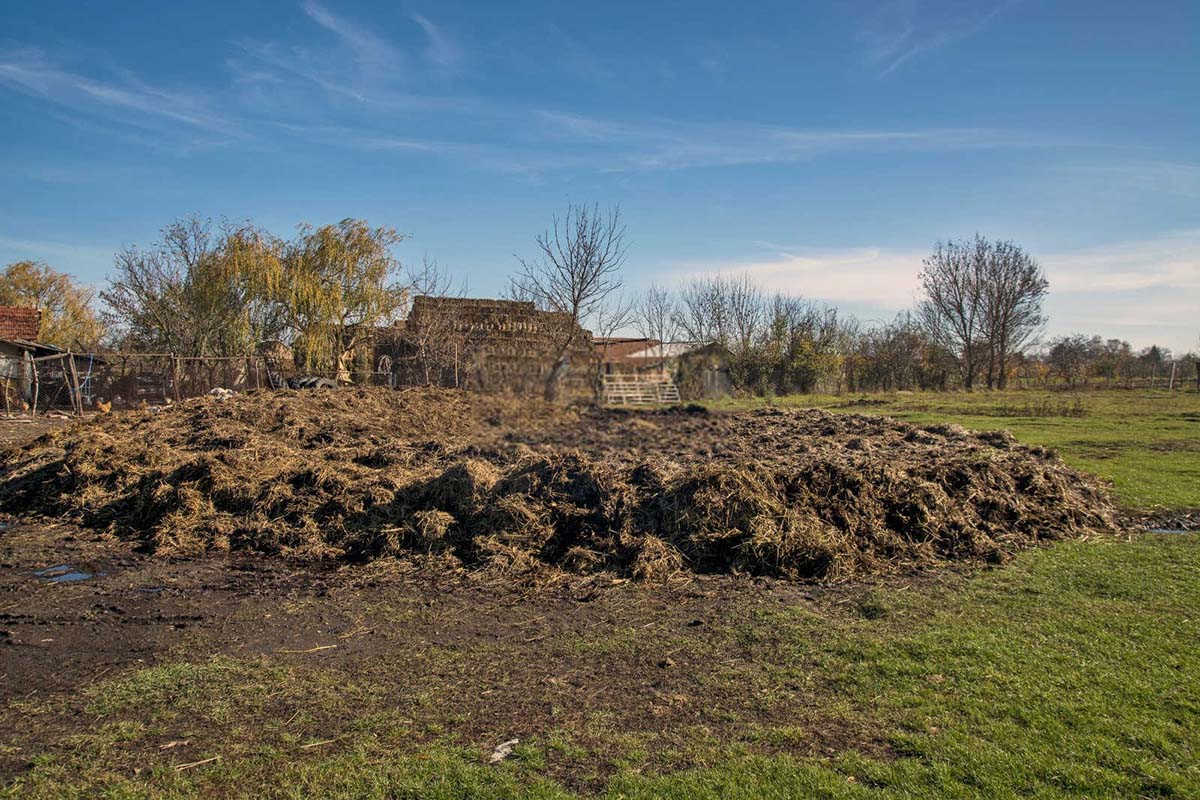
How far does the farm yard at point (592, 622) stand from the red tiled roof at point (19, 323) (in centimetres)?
2313

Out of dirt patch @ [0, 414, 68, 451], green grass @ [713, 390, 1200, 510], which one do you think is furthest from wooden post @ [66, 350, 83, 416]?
green grass @ [713, 390, 1200, 510]

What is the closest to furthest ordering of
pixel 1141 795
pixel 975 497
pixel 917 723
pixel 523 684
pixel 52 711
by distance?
pixel 1141 795 < pixel 917 723 < pixel 52 711 < pixel 523 684 < pixel 975 497

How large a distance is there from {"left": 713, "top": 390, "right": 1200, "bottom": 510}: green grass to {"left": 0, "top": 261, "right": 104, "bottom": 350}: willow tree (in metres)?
42.9

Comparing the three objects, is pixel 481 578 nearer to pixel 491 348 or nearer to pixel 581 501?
pixel 581 501

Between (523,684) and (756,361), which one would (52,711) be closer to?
(523,684)

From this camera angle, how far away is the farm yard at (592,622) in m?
2.95

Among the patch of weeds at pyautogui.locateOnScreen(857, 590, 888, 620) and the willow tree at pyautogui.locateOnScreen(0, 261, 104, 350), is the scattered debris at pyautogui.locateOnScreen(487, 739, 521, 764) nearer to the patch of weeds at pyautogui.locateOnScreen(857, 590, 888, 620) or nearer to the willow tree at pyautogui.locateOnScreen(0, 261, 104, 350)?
the patch of weeds at pyautogui.locateOnScreen(857, 590, 888, 620)

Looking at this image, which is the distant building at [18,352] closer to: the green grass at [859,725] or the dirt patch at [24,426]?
the dirt patch at [24,426]

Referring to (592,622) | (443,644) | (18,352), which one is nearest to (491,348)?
(18,352)

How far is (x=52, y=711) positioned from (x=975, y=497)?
7.42 m

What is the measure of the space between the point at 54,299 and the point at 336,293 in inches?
1140

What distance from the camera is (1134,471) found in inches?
398

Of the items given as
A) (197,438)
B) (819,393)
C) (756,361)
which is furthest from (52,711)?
(819,393)

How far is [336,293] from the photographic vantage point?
2723cm
